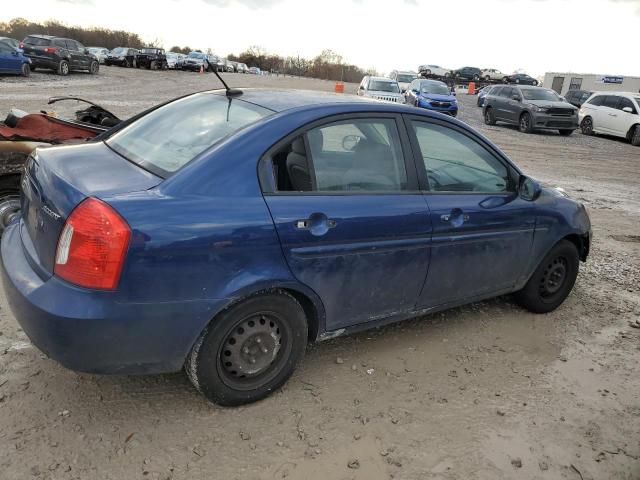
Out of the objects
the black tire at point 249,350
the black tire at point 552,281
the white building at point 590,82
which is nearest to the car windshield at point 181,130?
the black tire at point 249,350

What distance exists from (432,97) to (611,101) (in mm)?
6257

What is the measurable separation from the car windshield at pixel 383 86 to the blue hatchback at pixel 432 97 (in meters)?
0.89

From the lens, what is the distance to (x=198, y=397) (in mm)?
2971

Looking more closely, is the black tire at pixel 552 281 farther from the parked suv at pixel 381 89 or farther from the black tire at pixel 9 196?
the parked suv at pixel 381 89

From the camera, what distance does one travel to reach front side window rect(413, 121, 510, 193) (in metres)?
3.43

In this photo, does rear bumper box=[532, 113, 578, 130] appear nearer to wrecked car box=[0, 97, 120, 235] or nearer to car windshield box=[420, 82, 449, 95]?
car windshield box=[420, 82, 449, 95]

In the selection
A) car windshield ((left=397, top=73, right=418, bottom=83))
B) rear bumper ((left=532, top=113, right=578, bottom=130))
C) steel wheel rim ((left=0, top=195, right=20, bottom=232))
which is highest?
car windshield ((left=397, top=73, right=418, bottom=83))

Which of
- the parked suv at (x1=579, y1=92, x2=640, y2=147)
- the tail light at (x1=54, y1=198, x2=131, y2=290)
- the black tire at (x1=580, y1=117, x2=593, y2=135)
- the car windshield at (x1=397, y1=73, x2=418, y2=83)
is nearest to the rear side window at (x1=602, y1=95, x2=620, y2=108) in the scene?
the parked suv at (x1=579, y1=92, x2=640, y2=147)

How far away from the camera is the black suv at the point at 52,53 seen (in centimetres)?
2531

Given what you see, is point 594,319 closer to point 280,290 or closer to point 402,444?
point 402,444

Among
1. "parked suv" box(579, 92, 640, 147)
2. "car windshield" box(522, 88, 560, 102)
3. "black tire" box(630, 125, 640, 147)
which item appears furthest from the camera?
"car windshield" box(522, 88, 560, 102)

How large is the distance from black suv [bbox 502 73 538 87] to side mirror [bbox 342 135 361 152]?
151 ft

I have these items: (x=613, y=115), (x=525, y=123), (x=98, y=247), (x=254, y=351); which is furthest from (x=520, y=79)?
(x=98, y=247)

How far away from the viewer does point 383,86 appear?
69.5 ft
